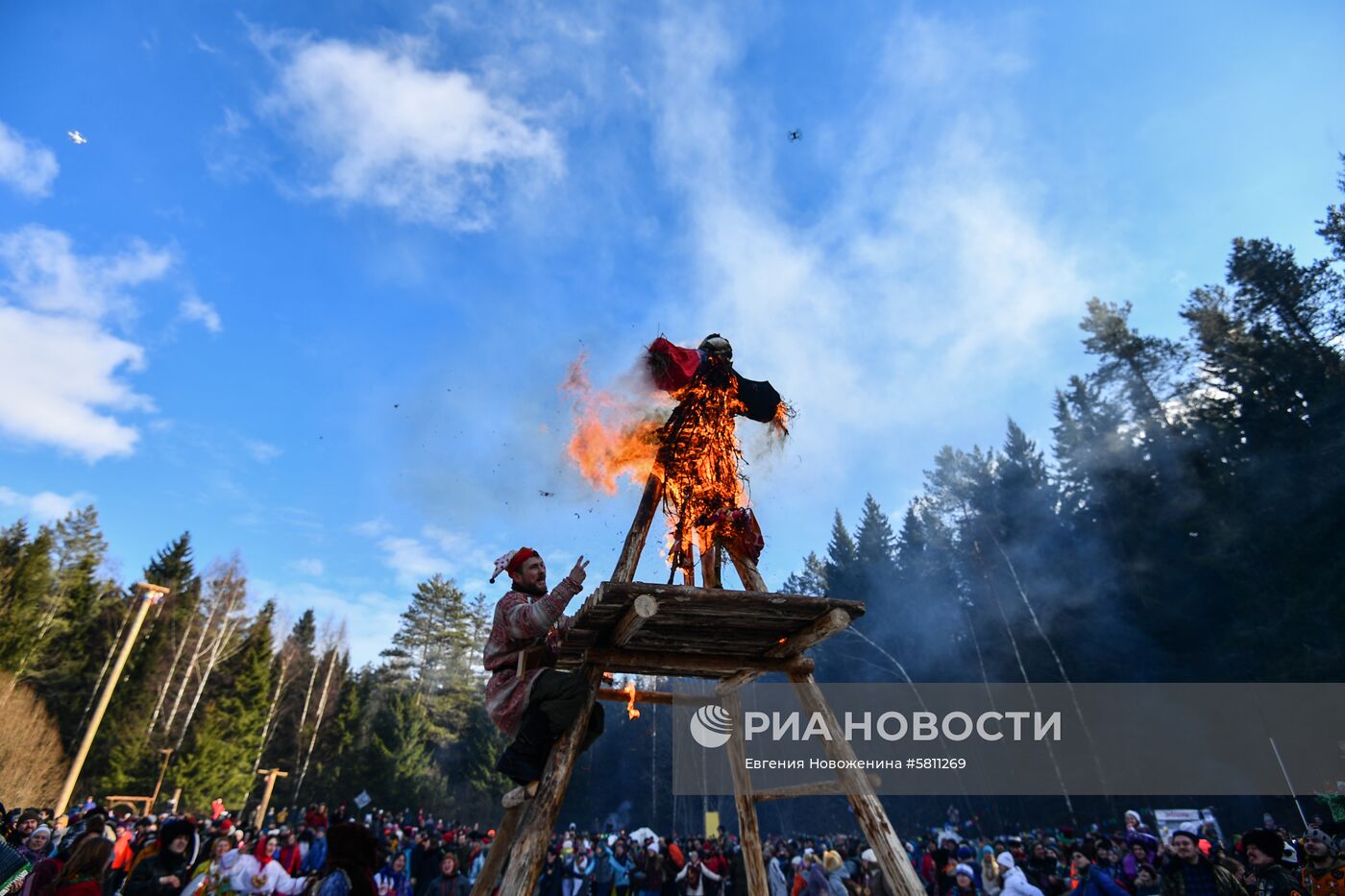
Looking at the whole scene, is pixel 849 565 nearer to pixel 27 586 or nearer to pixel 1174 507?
pixel 1174 507

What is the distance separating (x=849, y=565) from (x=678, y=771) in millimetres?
21540

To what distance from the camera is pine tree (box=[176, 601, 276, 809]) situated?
3156cm

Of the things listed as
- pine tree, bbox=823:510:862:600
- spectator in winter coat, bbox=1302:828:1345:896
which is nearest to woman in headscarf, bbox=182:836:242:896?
spectator in winter coat, bbox=1302:828:1345:896

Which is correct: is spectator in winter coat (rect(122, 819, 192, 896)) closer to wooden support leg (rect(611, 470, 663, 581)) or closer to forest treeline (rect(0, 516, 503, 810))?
wooden support leg (rect(611, 470, 663, 581))

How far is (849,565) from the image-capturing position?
5316 centimetres

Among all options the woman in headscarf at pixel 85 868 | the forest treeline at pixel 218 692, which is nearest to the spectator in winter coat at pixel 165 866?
the woman in headscarf at pixel 85 868

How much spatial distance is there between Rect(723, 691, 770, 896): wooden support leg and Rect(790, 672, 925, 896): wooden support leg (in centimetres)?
131

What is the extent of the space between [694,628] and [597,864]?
16568 millimetres

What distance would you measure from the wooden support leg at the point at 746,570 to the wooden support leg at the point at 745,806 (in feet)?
4.11

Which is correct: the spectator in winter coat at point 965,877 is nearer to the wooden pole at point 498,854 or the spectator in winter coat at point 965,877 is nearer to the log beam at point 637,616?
the wooden pole at point 498,854

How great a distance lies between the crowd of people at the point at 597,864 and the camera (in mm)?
6039

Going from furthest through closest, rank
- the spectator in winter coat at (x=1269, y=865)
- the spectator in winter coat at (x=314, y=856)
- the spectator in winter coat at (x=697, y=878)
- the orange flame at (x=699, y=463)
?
1. the spectator in winter coat at (x=697, y=878)
2. the spectator in winter coat at (x=314, y=856)
3. the spectator in winter coat at (x=1269, y=865)
4. the orange flame at (x=699, y=463)

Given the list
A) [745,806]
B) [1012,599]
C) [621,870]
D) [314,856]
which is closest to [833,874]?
[621,870]

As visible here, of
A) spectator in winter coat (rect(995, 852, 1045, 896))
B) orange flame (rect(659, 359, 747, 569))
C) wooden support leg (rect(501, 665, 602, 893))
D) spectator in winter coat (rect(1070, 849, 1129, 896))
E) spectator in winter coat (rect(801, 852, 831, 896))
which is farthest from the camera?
spectator in winter coat (rect(801, 852, 831, 896))
